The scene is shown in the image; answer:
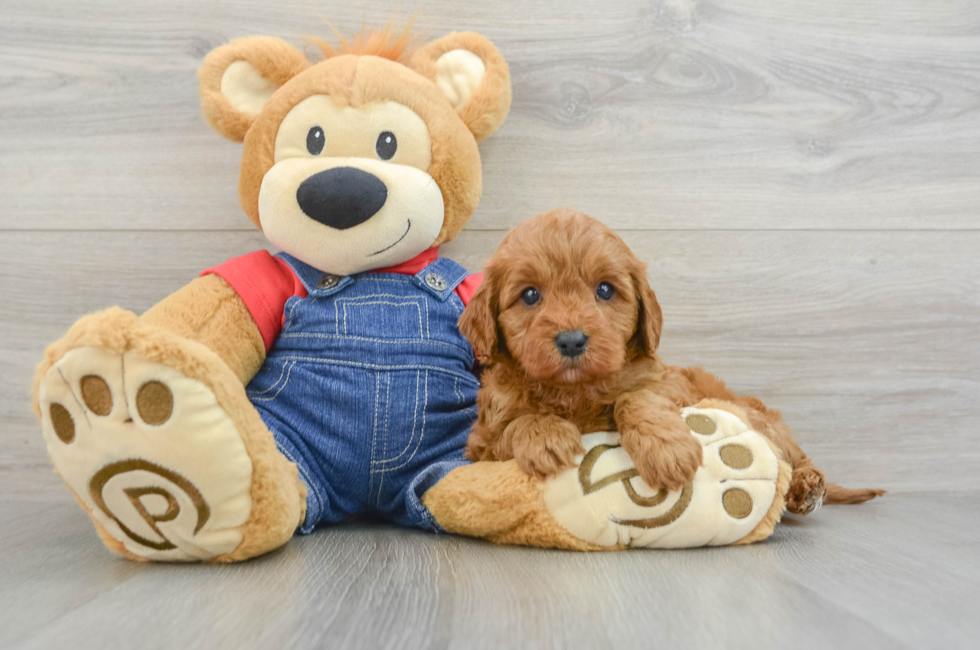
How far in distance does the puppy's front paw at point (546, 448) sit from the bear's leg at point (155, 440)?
375 mm

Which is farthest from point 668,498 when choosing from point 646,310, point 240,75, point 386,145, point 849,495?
point 240,75

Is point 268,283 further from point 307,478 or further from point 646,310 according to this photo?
point 646,310

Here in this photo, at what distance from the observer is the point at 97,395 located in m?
0.89

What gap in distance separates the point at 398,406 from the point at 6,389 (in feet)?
3.54

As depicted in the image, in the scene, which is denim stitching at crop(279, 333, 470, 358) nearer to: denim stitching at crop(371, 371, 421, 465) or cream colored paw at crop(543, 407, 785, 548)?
denim stitching at crop(371, 371, 421, 465)

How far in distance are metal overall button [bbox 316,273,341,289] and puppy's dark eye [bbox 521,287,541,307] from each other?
0.40 metres

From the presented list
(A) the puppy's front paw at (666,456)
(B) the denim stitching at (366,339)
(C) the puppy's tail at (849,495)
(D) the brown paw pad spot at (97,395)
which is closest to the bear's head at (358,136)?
(B) the denim stitching at (366,339)

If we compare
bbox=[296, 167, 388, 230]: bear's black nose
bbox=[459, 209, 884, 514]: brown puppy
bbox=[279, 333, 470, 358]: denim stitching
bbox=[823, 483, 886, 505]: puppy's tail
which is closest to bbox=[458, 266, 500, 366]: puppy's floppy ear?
bbox=[459, 209, 884, 514]: brown puppy

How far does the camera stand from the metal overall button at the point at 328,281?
129 cm

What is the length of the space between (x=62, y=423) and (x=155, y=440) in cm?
13

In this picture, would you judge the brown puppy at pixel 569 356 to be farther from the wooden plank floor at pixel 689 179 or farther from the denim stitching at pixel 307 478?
Result: the wooden plank floor at pixel 689 179

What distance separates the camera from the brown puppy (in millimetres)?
1010

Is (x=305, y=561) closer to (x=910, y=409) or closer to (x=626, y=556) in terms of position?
(x=626, y=556)

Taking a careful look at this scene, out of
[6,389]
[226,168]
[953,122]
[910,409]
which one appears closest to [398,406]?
[226,168]
